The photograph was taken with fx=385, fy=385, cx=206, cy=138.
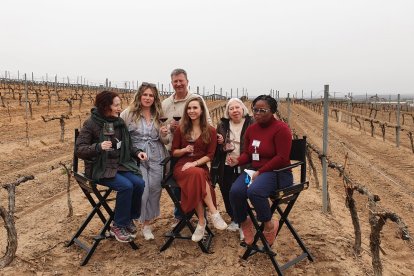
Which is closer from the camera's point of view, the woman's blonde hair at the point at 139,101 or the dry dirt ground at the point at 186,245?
the dry dirt ground at the point at 186,245

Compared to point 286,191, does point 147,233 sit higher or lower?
lower

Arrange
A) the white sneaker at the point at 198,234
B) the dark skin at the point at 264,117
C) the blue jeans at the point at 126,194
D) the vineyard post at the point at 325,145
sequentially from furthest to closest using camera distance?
the vineyard post at the point at 325,145
the white sneaker at the point at 198,234
the blue jeans at the point at 126,194
the dark skin at the point at 264,117

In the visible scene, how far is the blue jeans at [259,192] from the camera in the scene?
112 inches

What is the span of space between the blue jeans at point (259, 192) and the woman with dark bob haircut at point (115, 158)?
826 millimetres

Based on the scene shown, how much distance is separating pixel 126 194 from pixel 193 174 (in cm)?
57

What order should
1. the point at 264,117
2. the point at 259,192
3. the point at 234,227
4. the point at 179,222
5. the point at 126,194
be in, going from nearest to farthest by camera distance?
the point at 259,192, the point at 264,117, the point at 126,194, the point at 179,222, the point at 234,227

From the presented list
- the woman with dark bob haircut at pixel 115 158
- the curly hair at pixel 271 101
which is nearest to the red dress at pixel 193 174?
the woman with dark bob haircut at pixel 115 158

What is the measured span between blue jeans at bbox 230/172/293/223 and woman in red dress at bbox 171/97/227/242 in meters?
0.30

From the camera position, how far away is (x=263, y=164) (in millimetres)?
3057

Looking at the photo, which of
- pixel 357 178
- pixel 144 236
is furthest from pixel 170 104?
pixel 357 178

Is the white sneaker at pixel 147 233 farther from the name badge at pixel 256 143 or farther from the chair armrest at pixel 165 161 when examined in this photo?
the name badge at pixel 256 143

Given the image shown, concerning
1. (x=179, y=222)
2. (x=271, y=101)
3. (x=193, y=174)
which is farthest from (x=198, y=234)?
(x=271, y=101)

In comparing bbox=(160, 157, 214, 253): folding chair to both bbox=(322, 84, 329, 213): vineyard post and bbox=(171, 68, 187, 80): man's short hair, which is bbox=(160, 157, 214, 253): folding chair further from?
bbox=(322, 84, 329, 213): vineyard post

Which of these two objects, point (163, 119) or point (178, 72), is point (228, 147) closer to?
point (163, 119)
